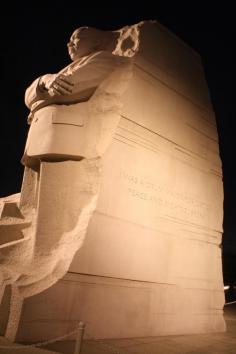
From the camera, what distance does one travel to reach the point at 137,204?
514cm

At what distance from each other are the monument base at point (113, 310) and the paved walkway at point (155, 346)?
0.15 metres

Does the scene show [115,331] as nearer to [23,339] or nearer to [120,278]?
[120,278]

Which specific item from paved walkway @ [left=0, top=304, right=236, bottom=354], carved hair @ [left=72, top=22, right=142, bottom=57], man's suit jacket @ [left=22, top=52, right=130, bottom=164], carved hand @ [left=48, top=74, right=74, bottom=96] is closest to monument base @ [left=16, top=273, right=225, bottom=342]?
paved walkway @ [left=0, top=304, right=236, bottom=354]

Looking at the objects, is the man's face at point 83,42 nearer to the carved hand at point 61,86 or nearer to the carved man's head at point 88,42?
the carved man's head at point 88,42

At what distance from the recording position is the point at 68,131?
4.92 metres

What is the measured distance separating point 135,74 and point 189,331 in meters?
3.93

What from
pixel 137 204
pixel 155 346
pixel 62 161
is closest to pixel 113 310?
pixel 155 346

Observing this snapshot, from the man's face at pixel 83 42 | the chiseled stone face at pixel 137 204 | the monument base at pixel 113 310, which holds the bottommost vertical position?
the monument base at pixel 113 310

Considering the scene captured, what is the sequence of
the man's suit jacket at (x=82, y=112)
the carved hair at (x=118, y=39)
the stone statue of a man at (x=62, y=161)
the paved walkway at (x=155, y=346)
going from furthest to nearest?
the carved hair at (x=118, y=39) → the man's suit jacket at (x=82, y=112) → the stone statue of a man at (x=62, y=161) → the paved walkway at (x=155, y=346)

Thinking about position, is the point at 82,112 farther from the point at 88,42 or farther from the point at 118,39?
the point at 118,39

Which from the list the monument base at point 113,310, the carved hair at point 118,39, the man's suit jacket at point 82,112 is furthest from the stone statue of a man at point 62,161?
the carved hair at point 118,39

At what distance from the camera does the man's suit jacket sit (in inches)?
193

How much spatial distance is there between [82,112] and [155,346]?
10.3 ft

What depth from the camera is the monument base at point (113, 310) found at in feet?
13.1
